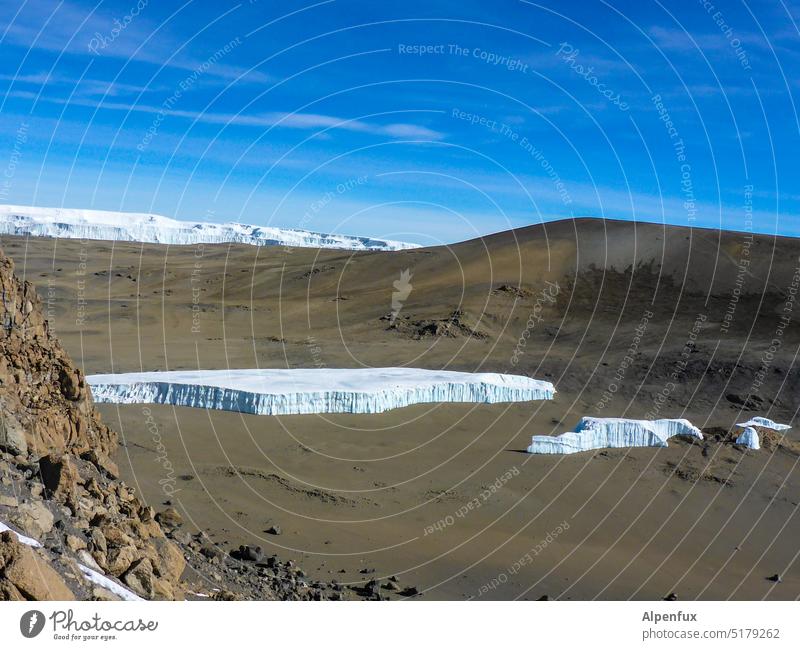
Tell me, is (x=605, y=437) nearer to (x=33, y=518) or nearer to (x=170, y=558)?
(x=170, y=558)

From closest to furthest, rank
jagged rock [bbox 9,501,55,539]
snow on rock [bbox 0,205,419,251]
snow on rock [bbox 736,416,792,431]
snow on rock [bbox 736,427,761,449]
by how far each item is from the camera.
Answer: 1. jagged rock [bbox 9,501,55,539]
2. snow on rock [bbox 736,427,761,449]
3. snow on rock [bbox 736,416,792,431]
4. snow on rock [bbox 0,205,419,251]

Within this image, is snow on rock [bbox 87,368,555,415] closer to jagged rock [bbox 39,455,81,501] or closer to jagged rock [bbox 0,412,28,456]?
jagged rock [bbox 0,412,28,456]

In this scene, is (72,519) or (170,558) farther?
(170,558)

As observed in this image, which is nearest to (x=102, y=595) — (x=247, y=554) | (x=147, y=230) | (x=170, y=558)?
(x=170, y=558)

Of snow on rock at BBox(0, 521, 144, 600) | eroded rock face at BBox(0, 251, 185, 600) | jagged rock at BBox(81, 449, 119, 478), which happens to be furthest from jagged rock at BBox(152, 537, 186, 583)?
snow on rock at BBox(0, 521, 144, 600)

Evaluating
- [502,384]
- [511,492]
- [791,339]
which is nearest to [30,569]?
[511,492]

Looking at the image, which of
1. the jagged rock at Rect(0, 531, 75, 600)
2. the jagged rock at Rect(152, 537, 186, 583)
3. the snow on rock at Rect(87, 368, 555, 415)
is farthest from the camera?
the snow on rock at Rect(87, 368, 555, 415)
